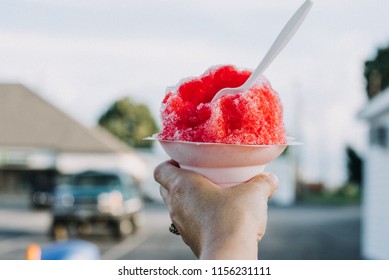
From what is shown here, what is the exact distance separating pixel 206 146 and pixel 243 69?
0.67ft

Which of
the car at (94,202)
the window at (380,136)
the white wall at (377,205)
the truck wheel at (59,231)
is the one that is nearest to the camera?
the window at (380,136)

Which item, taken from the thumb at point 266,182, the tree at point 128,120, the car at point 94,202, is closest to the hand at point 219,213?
the thumb at point 266,182

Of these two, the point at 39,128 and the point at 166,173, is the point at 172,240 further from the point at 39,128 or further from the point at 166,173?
the point at 39,128

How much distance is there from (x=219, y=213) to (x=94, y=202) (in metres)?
15.0

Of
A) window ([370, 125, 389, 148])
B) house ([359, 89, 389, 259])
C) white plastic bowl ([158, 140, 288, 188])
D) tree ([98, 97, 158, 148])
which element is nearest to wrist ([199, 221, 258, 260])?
white plastic bowl ([158, 140, 288, 188])

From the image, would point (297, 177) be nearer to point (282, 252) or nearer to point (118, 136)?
point (118, 136)

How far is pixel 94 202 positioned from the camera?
16.1 meters

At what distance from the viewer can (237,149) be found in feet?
4.95

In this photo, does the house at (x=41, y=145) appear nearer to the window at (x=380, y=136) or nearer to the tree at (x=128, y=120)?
the tree at (x=128, y=120)

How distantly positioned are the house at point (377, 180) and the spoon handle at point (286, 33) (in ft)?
37.9

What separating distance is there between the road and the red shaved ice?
12.5 meters

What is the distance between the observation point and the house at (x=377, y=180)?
43.4 ft
